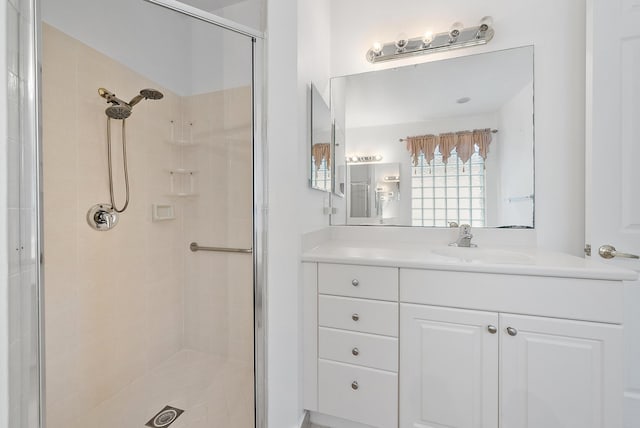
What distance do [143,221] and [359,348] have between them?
3.68ft

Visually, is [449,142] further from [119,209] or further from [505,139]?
[119,209]

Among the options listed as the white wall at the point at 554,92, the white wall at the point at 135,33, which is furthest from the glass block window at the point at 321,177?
the white wall at the point at 554,92

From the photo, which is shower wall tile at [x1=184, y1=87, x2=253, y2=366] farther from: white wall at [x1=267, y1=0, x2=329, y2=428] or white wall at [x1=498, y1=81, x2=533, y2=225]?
white wall at [x1=498, y1=81, x2=533, y2=225]

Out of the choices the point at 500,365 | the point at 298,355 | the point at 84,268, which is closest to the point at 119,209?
the point at 84,268

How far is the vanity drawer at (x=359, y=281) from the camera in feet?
3.83

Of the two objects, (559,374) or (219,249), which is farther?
(219,249)

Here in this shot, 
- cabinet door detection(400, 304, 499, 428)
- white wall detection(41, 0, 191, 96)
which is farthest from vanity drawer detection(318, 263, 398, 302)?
white wall detection(41, 0, 191, 96)

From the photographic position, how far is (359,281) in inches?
47.4

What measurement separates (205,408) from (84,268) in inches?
33.9

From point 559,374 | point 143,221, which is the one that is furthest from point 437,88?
point 143,221

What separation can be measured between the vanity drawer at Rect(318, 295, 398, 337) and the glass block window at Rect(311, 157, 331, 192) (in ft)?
2.08

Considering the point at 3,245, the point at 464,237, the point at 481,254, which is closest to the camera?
the point at 3,245

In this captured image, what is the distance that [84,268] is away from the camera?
3.30ft

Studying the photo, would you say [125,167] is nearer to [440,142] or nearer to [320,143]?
[320,143]
